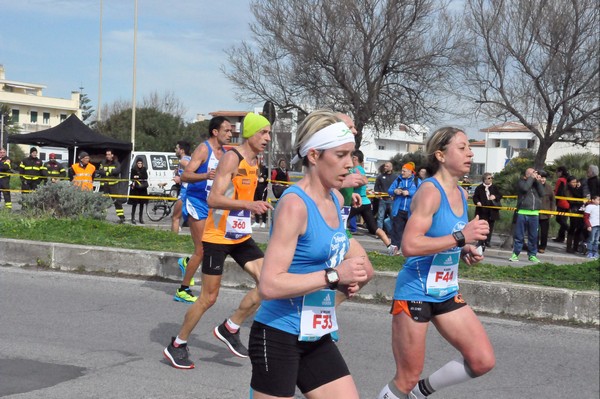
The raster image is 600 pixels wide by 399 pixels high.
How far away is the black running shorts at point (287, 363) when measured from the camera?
11.6 feet

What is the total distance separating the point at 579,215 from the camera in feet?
59.9

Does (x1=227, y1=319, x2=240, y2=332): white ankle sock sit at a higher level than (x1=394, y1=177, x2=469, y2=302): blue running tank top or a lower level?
lower

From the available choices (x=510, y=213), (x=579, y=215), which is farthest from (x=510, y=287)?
(x=510, y=213)

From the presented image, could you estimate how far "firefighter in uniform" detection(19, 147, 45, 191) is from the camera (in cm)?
2414

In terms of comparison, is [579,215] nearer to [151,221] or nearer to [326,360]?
[151,221]

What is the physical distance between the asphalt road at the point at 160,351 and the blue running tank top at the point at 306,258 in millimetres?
2502

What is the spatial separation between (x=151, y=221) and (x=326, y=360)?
798 inches

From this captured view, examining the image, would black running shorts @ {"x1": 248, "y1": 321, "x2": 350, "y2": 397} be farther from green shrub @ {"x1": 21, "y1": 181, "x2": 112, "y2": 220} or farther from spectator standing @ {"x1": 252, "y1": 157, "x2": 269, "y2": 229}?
spectator standing @ {"x1": 252, "y1": 157, "x2": 269, "y2": 229}

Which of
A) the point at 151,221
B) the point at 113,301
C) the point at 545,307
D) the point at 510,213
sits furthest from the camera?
the point at 151,221

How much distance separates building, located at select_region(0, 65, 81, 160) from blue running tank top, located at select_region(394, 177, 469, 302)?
95607 mm

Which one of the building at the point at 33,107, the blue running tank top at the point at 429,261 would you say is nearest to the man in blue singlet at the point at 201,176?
the blue running tank top at the point at 429,261

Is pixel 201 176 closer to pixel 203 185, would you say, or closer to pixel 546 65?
pixel 203 185

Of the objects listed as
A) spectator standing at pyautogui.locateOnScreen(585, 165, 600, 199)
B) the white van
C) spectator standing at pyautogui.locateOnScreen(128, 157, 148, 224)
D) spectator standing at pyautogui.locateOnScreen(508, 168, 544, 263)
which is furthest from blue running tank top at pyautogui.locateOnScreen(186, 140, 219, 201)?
the white van

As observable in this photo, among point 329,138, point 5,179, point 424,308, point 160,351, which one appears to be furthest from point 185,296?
point 5,179
